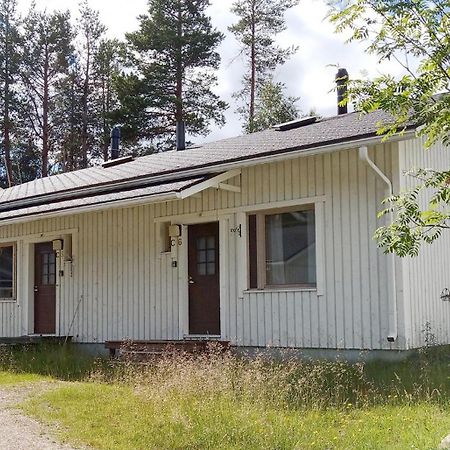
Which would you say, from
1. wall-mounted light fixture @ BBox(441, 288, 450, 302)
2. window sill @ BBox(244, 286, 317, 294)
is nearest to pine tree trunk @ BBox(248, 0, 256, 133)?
window sill @ BBox(244, 286, 317, 294)

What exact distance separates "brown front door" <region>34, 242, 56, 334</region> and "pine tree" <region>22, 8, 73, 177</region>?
57.7 ft

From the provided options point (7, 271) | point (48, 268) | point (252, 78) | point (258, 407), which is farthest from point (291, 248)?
point (252, 78)

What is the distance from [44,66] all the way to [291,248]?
24217 mm

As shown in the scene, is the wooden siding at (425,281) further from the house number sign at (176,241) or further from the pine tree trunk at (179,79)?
the pine tree trunk at (179,79)

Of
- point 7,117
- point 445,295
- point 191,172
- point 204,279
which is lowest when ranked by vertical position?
point 445,295

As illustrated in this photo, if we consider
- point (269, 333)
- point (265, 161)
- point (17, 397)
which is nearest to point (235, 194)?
point (265, 161)

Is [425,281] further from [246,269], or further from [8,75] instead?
[8,75]

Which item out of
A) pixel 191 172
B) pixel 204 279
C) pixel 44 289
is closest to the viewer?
pixel 191 172

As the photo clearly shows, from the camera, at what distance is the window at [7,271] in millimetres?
14383

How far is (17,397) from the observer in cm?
803

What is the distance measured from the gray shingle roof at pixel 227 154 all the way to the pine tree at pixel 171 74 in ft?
38.9

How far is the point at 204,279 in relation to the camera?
1105cm

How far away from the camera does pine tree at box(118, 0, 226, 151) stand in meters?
27.0

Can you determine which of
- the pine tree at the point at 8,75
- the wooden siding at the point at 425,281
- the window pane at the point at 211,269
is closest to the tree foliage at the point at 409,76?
the wooden siding at the point at 425,281
